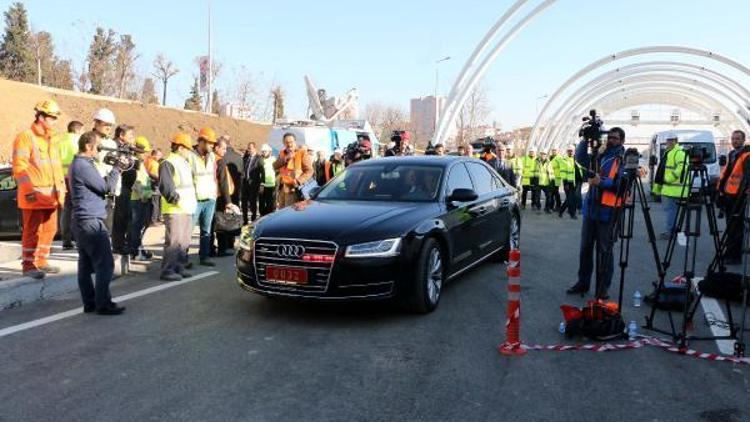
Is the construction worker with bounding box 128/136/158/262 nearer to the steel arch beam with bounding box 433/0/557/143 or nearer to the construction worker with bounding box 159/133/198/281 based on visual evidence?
the construction worker with bounding box 159/133/198/281

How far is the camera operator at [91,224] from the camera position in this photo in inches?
224

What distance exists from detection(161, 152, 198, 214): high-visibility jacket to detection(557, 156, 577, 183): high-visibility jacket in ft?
39.9

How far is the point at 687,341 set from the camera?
5.18 metres

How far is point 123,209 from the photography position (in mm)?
8367

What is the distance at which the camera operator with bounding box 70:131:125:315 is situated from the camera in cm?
570

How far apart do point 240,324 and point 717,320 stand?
4.53 meters

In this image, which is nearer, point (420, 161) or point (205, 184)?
point (420, 161)

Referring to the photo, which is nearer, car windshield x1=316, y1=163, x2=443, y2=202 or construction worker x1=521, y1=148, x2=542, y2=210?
car windshield x1=316, y1=163, x2=443, y2=202

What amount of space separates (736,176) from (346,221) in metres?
6.06

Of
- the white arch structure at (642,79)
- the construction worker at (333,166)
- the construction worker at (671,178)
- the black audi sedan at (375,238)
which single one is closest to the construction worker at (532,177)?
the construction worker at (671,178)

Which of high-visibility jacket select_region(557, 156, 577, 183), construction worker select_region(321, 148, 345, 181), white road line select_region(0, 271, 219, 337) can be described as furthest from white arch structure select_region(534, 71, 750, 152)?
white road line select_region(0, 271, 219, 337)

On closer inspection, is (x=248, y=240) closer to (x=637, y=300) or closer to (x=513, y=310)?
(x=513, y=310)

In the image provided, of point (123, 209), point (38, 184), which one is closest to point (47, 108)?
point (38, 184)

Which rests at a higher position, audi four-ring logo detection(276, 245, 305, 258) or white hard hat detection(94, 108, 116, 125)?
white hard hat detection(94, 108, 116, 125)
